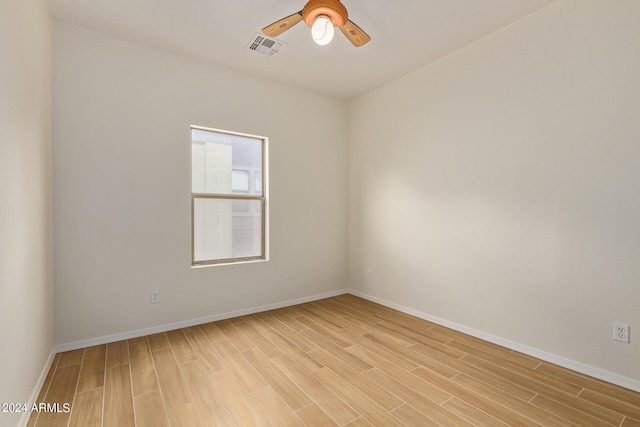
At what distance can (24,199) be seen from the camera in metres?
1.79

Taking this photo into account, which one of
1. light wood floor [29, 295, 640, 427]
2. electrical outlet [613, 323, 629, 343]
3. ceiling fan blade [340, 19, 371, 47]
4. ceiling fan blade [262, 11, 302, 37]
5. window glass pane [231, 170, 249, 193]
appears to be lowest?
light wood floor [29, 295, 640, 427]

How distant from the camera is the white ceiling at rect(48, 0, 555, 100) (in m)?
2.44

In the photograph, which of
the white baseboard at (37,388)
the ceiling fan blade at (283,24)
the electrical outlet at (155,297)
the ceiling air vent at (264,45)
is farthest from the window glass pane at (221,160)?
the white baseboard at (37,388)

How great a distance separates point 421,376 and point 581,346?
4.11 ft

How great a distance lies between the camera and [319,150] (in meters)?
4.26

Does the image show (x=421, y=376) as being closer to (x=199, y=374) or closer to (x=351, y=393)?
(x=351, y=393)

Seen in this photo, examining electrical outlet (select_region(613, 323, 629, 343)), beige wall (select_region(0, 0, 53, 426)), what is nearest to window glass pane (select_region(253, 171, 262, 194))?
beige wall (select_region(0, 0, 53, 426))

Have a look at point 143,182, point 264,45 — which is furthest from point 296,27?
point 143,182

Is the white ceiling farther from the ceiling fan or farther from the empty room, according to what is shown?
the ceiling fan

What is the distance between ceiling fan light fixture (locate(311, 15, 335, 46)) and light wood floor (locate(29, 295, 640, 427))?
239 centimetres

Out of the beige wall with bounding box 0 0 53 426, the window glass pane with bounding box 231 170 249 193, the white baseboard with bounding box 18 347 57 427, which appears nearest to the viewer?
the beige wall with bounding box 0 0 53 426

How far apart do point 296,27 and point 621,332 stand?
11.4 ft

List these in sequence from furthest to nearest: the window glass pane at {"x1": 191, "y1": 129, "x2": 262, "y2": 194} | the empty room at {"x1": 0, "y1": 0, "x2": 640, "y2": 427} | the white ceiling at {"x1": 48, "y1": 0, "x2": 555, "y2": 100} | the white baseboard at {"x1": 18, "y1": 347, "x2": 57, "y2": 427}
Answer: the window glass pane at {"x1": 191, "y1": 129, "x2": 262, "y2": 194} < the white ceiling at {"x1": 48, "y1": 0, "x2": 555, "y2": 100} < the empty room at {"x1": 0, "y1": 0, "x2": 640, "y2": 427} < the white baseboard at {"x1": 18, "y1": 347, "x2": 57, "y2": 427}

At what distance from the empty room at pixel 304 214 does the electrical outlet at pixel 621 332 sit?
14mm
